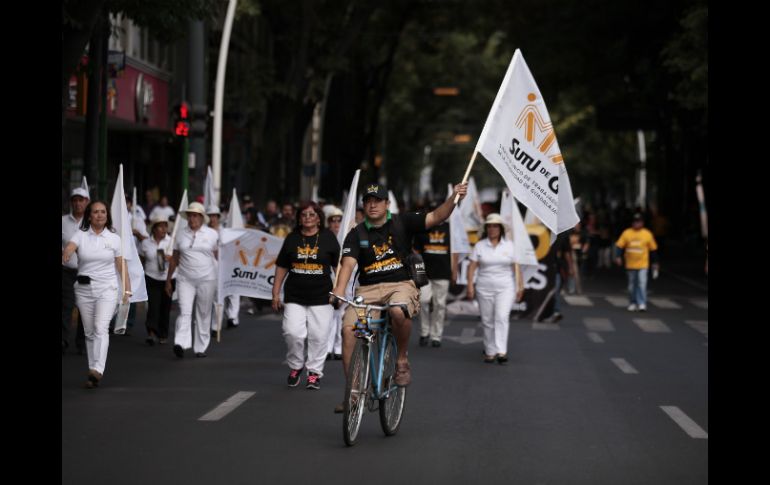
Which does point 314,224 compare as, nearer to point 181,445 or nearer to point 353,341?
point 353,341

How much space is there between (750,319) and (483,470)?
297cm

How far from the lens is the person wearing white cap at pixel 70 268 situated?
14.4 metres

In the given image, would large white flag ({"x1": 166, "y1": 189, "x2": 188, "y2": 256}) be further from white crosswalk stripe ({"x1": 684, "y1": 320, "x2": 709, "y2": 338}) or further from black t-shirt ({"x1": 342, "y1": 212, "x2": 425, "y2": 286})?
white crosswalk stripe ({"x1": 684, "y1": 320, "x2": 709, "y2": 338})

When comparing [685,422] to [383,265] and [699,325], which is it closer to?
[383,265]

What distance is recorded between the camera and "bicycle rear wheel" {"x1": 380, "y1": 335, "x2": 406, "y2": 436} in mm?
9859

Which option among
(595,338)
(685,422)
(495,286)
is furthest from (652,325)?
(685,422)

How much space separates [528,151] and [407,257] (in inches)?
53.8

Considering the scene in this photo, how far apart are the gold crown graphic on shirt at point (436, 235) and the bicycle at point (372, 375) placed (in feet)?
25.1

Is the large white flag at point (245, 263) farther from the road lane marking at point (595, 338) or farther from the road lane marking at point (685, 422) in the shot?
the road lane marking at point (685, 422)

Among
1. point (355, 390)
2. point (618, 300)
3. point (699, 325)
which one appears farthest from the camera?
point (618, 300)

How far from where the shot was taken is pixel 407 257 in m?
10.1

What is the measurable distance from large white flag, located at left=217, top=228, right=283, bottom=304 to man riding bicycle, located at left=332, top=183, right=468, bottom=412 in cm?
680

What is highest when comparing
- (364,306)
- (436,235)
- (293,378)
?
(436,235)

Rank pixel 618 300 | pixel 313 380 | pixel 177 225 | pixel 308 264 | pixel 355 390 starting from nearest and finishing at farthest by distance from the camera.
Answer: pixel 355 390
pixel 308 264
pixel 313 380
pixel 177 225
pixel 618 300
